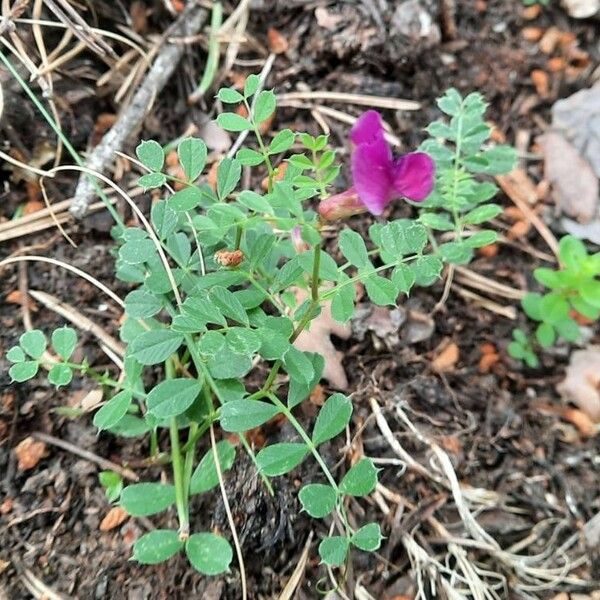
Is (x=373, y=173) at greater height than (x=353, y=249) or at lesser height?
greater

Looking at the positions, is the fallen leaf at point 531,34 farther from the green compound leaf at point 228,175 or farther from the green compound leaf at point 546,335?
the green compound leaf at point 228,175

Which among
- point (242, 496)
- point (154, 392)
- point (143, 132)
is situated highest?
point (143, 132)

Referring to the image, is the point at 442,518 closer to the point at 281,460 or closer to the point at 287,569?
the point at 287,569

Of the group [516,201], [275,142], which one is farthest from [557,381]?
[275,142]

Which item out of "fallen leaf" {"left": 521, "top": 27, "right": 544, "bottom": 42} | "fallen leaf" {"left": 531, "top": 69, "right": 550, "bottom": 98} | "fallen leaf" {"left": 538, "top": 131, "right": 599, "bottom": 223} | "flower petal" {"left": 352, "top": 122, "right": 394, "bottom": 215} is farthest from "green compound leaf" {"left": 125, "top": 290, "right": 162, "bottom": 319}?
"fallen leaf" {"left": 521, "top": 27, "right": 544, "bottom": 42}

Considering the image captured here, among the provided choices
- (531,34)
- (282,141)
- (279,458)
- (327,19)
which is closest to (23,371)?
(279,458)

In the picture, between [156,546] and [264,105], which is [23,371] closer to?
[156,546]

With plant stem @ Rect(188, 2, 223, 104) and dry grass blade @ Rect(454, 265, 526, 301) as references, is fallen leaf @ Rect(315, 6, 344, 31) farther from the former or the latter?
dry grass blade @ Rect(454, 265, 526, 301)
